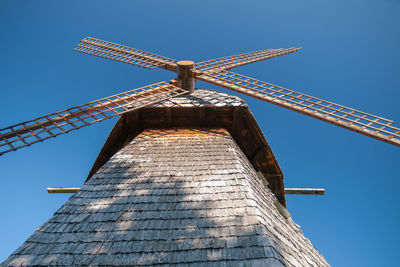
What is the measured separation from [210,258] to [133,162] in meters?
2.50

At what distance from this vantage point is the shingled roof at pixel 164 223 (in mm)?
2402

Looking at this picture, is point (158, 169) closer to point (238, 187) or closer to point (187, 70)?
point (238, 187)

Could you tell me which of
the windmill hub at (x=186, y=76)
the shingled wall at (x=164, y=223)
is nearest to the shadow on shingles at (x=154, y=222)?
the shingled wall at (x=164, y=223)

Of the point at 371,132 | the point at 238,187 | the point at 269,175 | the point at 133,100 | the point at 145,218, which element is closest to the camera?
the point at 145,218

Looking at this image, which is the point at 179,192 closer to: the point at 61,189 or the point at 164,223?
the point at 164,223

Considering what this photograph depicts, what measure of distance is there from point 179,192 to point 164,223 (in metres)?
0.66

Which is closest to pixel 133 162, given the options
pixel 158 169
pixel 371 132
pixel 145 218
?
pixel 158 169

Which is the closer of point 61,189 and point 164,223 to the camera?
point 164,223

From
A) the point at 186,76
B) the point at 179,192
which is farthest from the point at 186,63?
the point at 179,192

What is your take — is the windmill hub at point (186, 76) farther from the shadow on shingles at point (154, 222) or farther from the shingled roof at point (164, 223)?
the shadow on shingles at point (154, 222)

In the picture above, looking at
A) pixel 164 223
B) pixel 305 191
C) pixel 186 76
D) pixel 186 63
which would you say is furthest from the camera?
pixel 186 63

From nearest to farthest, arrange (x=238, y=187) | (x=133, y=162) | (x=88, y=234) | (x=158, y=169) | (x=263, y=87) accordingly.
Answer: (x=88, y=234) → (x=238, y=187) → (x=158, y=169) → (x=133, y=162) → (x=263, y=87)

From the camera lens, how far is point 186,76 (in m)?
7.57

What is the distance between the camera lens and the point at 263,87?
257 inches
